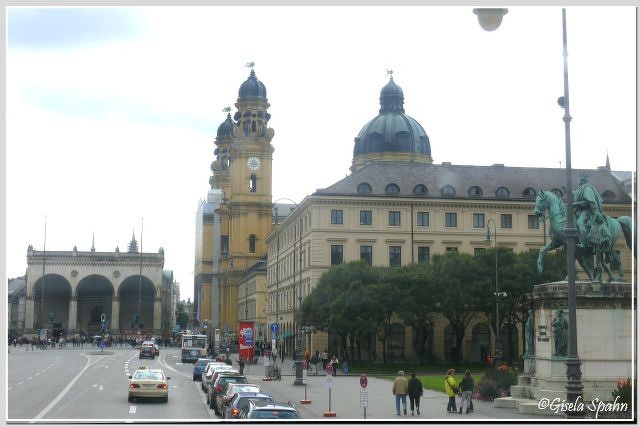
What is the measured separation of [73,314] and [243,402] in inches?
5381

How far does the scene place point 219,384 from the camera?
35.7 m

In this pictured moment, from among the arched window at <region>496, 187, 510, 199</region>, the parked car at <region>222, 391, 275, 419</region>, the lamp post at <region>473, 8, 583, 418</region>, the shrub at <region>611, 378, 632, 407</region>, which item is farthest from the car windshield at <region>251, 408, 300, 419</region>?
the arched window at <region>496, 187, 510, 199</region>

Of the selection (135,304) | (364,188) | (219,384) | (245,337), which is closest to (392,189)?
(364,188)

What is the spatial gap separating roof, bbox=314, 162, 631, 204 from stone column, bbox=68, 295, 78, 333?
3357 inches

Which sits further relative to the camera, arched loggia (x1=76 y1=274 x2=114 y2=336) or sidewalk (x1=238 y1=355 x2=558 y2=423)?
arched loggia (x1=76 y1=274 x2=114 y2=336)

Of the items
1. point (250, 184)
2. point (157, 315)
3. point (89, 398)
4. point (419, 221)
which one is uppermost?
point (250, 184)

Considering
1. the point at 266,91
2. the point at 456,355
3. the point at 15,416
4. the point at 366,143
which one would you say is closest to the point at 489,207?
the point at 456,355

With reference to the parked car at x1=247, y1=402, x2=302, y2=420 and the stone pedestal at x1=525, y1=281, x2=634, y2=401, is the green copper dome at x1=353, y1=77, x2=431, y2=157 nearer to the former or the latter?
the stone pedestal at x1=525, y1=281, x2=634, y2=401

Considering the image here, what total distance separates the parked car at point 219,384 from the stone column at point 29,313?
120184 mm

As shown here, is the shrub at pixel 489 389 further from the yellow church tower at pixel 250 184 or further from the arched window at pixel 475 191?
the yellow church tower at pixel 250 184

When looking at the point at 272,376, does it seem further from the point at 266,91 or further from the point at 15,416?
the point at 266,91

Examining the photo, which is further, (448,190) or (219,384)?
(448,190)

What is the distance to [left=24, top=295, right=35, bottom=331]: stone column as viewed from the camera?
15038 centimetres

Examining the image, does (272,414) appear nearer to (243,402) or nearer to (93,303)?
(243,402)
